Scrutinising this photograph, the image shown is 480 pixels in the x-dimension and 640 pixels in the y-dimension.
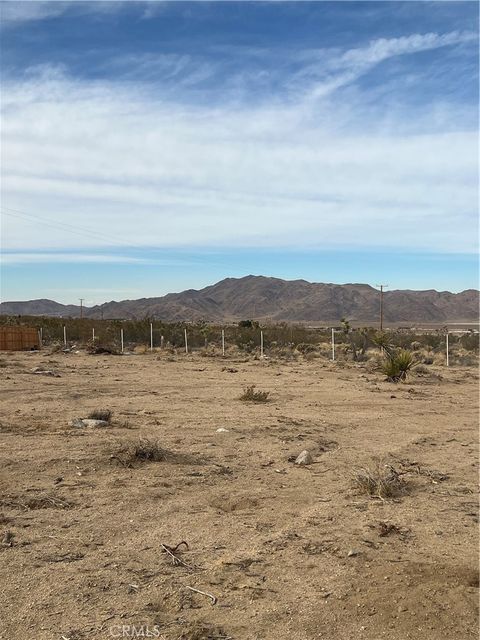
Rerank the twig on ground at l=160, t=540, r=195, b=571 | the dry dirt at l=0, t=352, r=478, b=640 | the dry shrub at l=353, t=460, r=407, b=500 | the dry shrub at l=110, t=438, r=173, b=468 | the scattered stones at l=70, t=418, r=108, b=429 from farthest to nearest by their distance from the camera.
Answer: the scattered stones at l=70, t=418, r=108, b=429, the dry shrub at l=110, t=438, r=173, b=468, the dry shrub at l=353, t=460, r=407, b=500, the twig on ground at l=160, t=540, r=195, b=571, the dry dirt at l=0, t=352, r=478, b=640

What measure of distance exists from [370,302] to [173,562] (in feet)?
562

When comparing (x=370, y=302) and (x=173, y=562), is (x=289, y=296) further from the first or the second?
(x=173, y=562)

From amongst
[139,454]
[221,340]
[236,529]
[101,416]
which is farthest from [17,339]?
[236,529]

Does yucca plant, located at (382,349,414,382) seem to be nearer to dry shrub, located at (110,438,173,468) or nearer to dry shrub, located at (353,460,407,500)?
dry shrub, located at (353,460,407,500)

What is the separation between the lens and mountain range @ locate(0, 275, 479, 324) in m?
159

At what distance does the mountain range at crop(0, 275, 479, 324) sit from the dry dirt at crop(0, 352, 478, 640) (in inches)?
5453

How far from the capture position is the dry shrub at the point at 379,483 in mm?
7512

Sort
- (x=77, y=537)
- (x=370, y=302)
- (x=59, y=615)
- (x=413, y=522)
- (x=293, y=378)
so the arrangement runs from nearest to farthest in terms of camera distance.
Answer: (x=59, y=615) → (x=77, y=537) → (x=413, y=522) → (x=293, y=378) → (x=370, y=302)

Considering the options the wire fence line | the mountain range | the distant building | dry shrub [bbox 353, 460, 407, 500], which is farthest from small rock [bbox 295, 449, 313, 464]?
the mountain range

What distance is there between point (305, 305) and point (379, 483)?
16233cm

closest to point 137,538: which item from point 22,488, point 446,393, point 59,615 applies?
point 59,615

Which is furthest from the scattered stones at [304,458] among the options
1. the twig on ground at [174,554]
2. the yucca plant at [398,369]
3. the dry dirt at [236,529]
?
the yucca plant at [398,369]

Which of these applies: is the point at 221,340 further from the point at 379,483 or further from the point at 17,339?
the point at 379,483

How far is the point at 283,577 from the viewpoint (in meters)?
5.21
